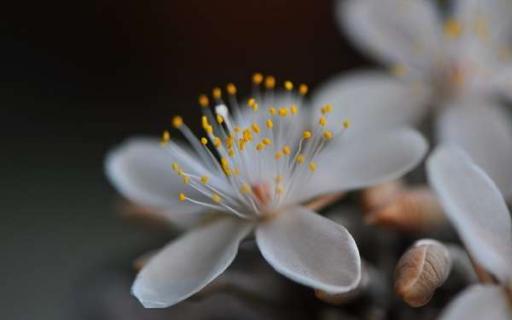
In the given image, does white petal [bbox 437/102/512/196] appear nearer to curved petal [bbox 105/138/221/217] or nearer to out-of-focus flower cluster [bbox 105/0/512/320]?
out-of-focus flower cluster [bbox 105/0/512/320]

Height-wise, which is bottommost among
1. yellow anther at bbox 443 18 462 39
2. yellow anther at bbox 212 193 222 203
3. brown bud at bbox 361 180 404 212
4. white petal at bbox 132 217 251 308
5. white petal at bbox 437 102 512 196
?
white petal at bbox 437 102 512 196

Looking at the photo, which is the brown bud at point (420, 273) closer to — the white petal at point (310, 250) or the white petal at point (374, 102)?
the white petal at point (310, 250)

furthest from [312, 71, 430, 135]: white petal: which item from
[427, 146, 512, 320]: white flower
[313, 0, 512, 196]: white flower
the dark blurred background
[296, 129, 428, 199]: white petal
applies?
the dark blurred background

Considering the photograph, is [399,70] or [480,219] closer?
[480,219]

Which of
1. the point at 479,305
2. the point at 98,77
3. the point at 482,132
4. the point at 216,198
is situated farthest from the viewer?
the point at 98,77

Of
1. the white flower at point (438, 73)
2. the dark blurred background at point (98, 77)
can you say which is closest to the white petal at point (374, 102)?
the white flower at point (438, 73)

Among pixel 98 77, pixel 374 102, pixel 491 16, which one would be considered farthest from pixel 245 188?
pixel 98 77

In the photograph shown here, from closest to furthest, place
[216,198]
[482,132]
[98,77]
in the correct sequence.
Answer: [216,198]
[482,132]
[98,77]

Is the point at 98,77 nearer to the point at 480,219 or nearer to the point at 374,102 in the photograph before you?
the point at 374,102
